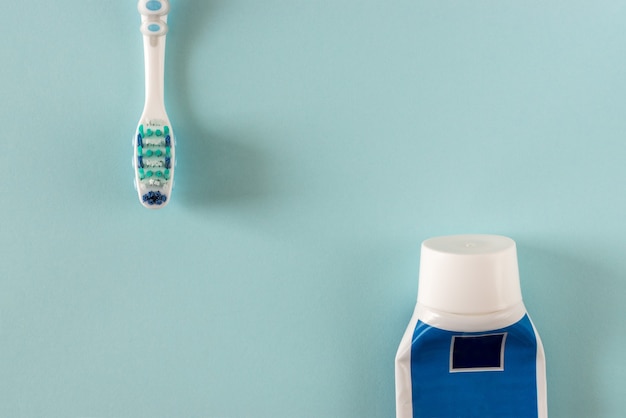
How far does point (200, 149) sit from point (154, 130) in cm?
6

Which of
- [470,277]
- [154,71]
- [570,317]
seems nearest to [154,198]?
[154,71]

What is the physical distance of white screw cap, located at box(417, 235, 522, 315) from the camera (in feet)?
2.12

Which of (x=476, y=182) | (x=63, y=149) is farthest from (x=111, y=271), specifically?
(x=476, y=182)

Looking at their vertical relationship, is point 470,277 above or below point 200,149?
below

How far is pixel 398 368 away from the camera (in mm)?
694

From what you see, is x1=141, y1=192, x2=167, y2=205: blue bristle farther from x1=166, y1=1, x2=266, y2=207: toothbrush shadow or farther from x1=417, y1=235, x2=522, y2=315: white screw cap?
x1=417, y1=235, x2=522, y2=315: white screw cap

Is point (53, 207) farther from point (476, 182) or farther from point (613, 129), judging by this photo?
point (613, 129)

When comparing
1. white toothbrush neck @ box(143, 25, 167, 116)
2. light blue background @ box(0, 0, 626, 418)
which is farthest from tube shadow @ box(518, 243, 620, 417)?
white toothbrush neck @ box(143, 25, 167, 116)

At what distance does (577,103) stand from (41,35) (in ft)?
2.09

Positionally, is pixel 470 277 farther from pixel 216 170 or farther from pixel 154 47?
pixel 154 47

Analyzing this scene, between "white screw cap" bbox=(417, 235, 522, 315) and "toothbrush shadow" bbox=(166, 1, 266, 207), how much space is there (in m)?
0.22

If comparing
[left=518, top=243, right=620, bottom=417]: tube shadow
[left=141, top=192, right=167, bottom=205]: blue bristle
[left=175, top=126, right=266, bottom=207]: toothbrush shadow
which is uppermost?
[left=175, top=126, right=266, bottom=207]: toothbrush shadow

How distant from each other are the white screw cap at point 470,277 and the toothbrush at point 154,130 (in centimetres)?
31

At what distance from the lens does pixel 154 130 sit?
0.67 metres
